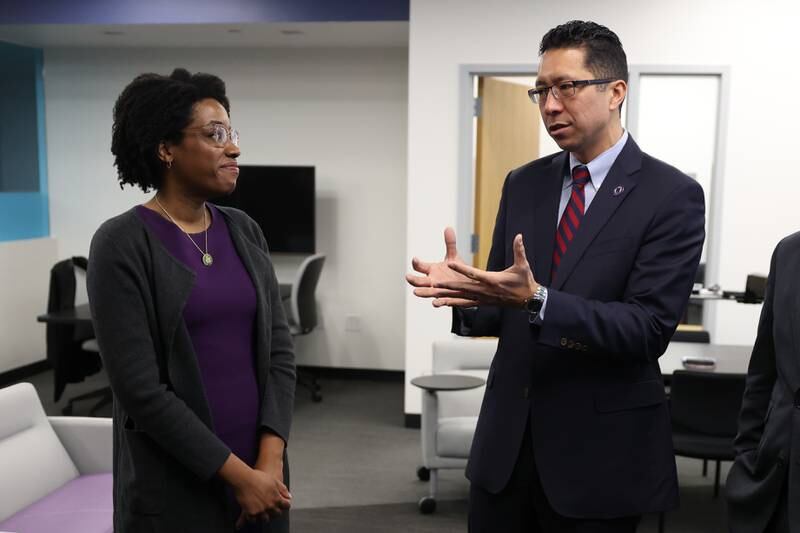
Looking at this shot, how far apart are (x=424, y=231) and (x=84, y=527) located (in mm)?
2689

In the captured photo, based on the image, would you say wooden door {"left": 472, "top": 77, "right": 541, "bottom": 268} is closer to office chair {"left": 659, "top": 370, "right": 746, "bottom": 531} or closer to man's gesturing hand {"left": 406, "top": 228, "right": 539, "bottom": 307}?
office chair {"left": 659, "top": 370, "right": 746, "bottom": 531}

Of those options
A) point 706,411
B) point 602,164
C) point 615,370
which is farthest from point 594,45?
point 706,411

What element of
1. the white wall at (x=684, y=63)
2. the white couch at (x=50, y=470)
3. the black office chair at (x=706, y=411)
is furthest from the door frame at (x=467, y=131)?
the white couch at (x=50, y=470)

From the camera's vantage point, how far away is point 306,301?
5090mm

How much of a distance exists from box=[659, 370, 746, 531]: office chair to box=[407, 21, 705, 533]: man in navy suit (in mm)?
1632

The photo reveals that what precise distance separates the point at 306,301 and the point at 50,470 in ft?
8.68

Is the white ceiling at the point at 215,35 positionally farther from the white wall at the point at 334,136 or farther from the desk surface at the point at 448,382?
the desk surface at the point at 448,382

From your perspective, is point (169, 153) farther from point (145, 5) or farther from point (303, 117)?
point (303, 117)

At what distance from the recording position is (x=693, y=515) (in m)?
3.35

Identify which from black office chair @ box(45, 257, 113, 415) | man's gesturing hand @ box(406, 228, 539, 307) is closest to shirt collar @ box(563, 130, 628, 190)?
man's gesturing hand @ box(406, 228, 539, 307)

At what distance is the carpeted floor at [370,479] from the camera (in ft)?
10.7

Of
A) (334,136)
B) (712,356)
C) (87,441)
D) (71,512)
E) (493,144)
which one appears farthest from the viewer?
(334,136)

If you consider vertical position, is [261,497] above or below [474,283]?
below

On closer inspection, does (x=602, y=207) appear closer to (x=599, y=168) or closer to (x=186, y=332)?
(x=599, y=168)
